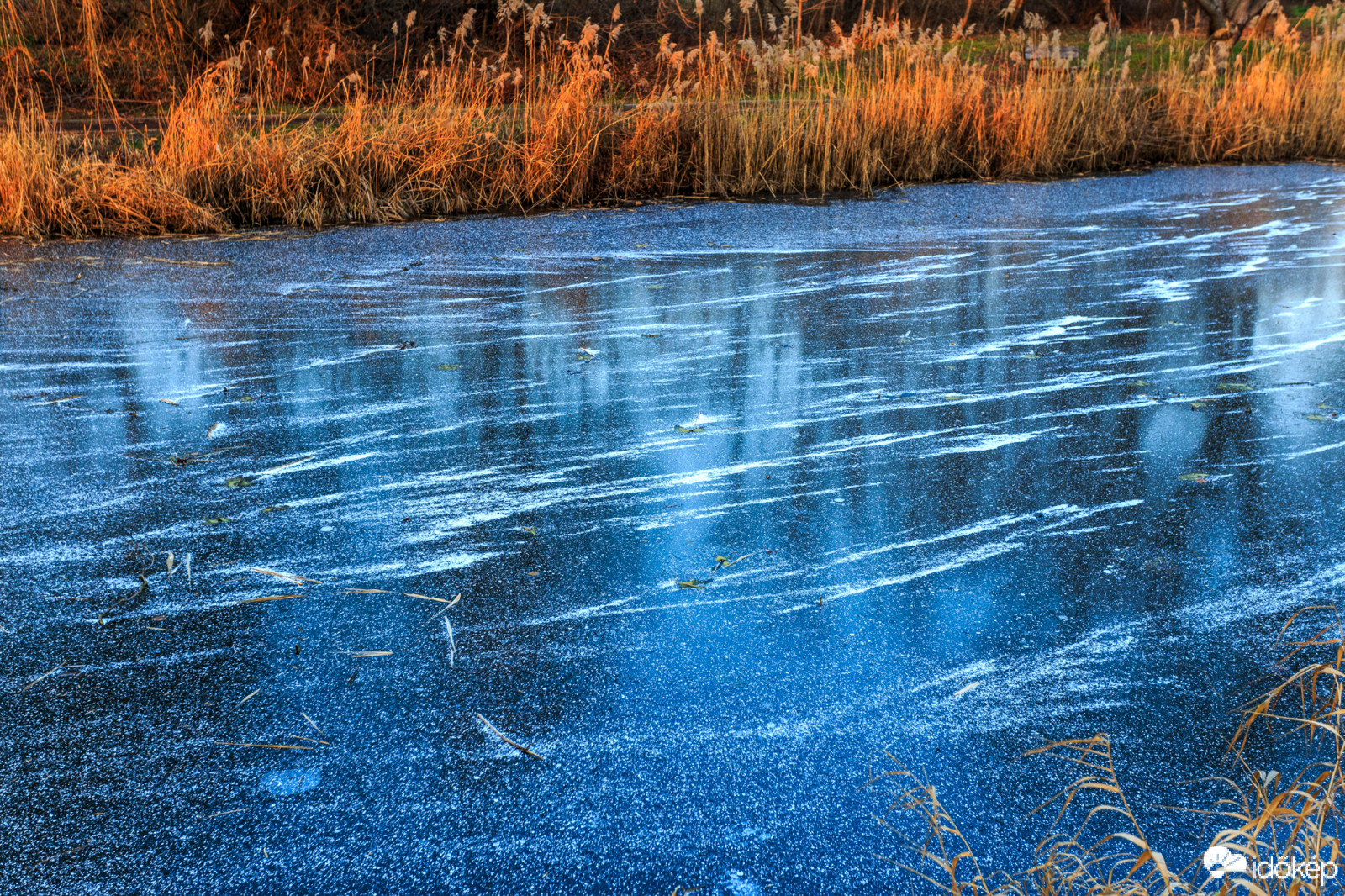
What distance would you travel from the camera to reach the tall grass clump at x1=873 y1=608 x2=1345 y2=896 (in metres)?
1.41

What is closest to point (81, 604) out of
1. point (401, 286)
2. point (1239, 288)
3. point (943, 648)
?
point (943, 648)

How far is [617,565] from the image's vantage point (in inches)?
98.5

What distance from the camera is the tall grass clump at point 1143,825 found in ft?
4.63

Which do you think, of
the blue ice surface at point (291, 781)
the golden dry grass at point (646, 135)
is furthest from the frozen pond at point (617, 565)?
the golden dry grass at point (646, 135)

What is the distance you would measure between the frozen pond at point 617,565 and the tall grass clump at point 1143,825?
5 centimetres

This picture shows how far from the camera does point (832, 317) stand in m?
4.64

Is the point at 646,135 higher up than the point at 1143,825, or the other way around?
the point at 646,135

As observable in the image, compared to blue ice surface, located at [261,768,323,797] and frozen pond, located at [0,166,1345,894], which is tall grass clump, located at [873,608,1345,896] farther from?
blue ice surface, located at [261,768,323,797]

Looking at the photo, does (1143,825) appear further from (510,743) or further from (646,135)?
(646,135)

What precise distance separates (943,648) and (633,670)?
0.62 metres

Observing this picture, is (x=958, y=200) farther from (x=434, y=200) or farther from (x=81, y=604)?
(x=81, y=604)

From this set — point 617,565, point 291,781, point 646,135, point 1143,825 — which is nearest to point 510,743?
point 291,781

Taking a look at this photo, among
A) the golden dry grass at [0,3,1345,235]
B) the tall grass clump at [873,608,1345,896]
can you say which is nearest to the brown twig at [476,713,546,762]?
the tall grass clump at [873,608,1345,896]

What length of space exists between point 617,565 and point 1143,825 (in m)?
1.25
